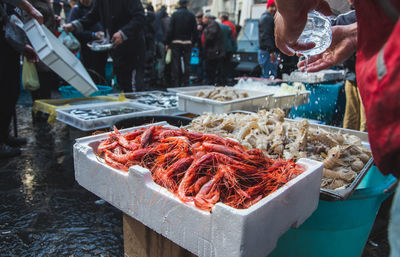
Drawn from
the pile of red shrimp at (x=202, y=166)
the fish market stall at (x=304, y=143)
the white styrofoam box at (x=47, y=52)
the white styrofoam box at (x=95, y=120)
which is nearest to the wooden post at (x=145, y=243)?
the pile of red shrimp at (x=202, y=166)

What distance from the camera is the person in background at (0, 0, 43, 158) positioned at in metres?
3.72

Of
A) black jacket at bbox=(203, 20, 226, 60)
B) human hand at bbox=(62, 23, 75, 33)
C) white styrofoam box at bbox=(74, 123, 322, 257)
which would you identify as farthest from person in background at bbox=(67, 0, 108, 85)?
white styrofoam box at bbox=(74, 123, 322, 257)

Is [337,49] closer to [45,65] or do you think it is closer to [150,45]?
[45,65]

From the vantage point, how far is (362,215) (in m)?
1.85

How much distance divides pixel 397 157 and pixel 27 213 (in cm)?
316

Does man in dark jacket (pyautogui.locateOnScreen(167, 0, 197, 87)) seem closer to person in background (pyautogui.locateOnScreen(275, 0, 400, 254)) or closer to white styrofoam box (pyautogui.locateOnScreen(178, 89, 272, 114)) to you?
white styrofoam box (pyautogui.locateOnScreen(178, 89, 272, 114))

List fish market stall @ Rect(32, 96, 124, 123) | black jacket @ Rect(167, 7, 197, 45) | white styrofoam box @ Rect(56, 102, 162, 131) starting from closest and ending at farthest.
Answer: white styrofoam box @ Rect(56, 102, 162, 131)
fish market stall @ Rect(32, 96, 124, 123)
black jacket @ Rect(167, 7, 197, 45)

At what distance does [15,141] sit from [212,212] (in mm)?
4501

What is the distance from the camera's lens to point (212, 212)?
1142 millimetres

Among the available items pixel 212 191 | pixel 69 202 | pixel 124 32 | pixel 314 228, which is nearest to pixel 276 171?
pixel 212 191

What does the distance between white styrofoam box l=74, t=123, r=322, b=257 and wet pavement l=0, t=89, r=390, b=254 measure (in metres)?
1.04

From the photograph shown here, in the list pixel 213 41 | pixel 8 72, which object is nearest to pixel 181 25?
pixel 213 41

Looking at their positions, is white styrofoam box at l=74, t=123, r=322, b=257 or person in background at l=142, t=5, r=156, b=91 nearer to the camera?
white styrofoam box at l=74, t=123, r=322, b=257

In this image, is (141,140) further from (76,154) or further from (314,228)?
(314,228)
